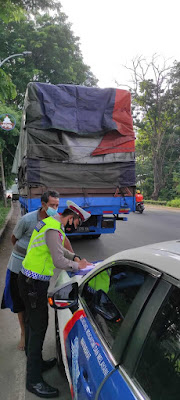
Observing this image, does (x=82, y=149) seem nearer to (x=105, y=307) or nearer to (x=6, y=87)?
(x=6, y=87)

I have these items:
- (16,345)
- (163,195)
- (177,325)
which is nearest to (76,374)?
(177,325)

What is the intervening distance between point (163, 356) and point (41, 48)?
2026cm

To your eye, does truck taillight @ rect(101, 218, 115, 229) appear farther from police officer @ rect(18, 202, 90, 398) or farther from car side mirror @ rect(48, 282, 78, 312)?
car side mirror @ rect(48, 282, 78, 312)

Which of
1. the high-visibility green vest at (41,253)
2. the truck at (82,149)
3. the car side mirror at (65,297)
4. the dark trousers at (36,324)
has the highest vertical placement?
the truck at (82,149)

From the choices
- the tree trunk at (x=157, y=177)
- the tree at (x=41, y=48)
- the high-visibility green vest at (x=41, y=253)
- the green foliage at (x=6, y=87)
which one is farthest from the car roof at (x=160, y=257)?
the tree trunk at (x=157, y=177)

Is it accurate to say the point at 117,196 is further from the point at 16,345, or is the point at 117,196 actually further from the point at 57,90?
the point at 16,345

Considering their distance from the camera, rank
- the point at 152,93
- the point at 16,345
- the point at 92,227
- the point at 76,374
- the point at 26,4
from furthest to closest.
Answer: the point at 152,93 → the point at 92,227 → the point at 26,4 → the point at 16,345 → the point at 76,374

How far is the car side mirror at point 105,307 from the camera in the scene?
5.63 ft

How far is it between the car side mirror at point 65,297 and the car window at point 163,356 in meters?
0.85

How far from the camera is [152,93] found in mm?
26609

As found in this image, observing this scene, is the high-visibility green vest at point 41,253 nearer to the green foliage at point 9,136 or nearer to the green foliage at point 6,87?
the green foliage at point 6,87

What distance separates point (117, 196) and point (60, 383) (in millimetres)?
4614

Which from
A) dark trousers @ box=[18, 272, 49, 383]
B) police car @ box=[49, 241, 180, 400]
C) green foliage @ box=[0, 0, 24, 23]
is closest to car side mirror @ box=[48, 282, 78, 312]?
police car @ box=[49, 241, 180, 400]

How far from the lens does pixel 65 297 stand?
2.16 metres
